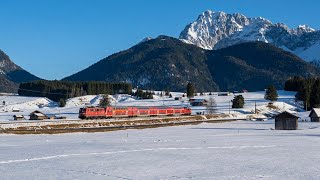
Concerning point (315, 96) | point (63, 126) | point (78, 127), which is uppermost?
point (315, 96)

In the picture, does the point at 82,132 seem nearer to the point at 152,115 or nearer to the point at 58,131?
the point at 58,131

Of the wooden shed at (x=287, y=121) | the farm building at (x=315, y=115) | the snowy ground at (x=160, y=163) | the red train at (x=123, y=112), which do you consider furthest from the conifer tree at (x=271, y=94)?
the snowy ground at (x=160, y=163)

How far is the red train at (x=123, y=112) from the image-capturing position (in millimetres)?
99500

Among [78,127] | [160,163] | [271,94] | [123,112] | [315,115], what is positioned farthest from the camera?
[271,94]

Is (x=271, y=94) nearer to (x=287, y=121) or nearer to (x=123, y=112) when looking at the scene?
(x=123, y=112)

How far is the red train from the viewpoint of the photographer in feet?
326

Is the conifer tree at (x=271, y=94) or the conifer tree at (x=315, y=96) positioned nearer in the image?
the conifer tree at (x=315, y=96)

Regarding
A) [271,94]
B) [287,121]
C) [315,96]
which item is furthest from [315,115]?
[271,94]

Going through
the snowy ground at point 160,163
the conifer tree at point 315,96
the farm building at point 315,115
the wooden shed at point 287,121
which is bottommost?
the snowy ground at point 160,163

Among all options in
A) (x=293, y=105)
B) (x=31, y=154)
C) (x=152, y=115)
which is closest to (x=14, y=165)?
(x=31, y=154)

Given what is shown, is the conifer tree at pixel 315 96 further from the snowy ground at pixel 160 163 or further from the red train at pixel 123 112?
the snowy ground at pixel 160 163

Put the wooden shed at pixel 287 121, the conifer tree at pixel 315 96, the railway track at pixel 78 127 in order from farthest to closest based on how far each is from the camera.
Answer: the conifer tree at pixel 315 96
the wooden shed at pixel 287 121
the railway track at pixel 78 127

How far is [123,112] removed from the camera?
10688 cm

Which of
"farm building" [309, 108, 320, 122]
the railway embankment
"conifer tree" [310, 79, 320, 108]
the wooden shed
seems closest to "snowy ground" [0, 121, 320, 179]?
the railway embankment
